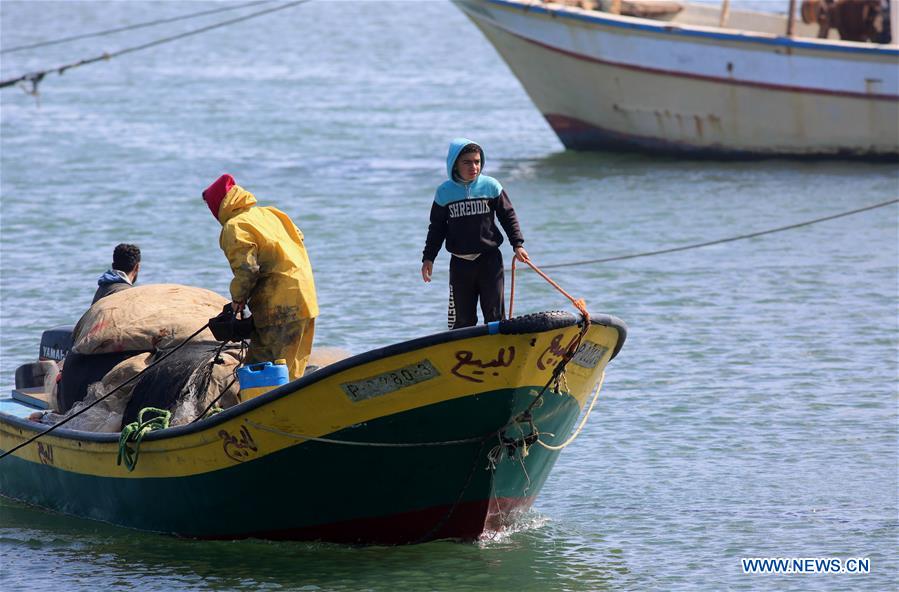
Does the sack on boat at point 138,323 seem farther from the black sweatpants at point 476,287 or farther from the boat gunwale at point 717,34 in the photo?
the boat gunwale at point 717,34

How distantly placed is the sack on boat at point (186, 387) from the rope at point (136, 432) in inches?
3.8

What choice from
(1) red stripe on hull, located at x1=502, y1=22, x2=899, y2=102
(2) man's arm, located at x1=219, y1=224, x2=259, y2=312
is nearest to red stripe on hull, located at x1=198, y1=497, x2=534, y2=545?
(2) man's arm, located at x1=219, y1=224, x2=259, y2=312

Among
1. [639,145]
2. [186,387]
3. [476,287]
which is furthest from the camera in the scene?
[639,145]

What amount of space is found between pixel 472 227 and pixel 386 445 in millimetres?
1345

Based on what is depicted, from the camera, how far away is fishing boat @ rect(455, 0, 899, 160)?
22.5m

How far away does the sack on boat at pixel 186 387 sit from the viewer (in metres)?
8.49

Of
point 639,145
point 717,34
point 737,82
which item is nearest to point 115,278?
point 717,34

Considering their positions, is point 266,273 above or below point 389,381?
above

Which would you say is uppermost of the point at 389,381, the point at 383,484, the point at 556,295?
the point at 389,381

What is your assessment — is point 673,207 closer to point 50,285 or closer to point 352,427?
point 50,285

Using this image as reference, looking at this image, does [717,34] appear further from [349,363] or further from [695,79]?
[349,363]

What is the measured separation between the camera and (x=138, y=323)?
8984 millimetres

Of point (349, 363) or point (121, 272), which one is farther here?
point (121, 272)

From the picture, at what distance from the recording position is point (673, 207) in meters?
20.7
